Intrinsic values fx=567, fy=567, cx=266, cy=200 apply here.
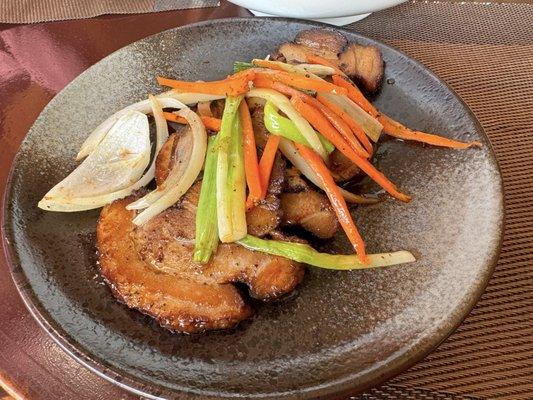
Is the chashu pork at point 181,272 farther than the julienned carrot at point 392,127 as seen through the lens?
No

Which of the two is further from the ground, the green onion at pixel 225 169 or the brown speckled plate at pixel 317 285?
the green onion at pixel 225 169

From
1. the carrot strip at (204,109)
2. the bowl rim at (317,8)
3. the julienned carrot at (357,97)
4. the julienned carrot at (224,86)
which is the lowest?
the julienned carrot at (357,97)

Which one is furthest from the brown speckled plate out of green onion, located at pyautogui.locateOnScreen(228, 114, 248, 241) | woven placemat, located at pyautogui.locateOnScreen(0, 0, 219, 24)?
woven placemat, located at pyautogui.locateOnScreen(0, 0, 219, 24)

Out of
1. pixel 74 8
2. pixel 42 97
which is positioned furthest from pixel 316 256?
pixel 74 8

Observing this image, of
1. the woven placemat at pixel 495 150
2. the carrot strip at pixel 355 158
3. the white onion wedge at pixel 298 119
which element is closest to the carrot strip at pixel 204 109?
the white onion wedge at pixel 298 119

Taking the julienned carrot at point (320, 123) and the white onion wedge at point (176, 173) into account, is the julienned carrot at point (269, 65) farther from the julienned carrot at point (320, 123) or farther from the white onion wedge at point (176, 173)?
the white onion wedge at point (176, 173)

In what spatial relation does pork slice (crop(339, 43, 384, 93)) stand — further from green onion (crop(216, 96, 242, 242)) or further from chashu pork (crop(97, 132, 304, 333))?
chashu pork (crop(97, 132, 304, 333))

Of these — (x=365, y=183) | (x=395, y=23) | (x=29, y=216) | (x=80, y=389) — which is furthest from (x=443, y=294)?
(x=395, y=23)
